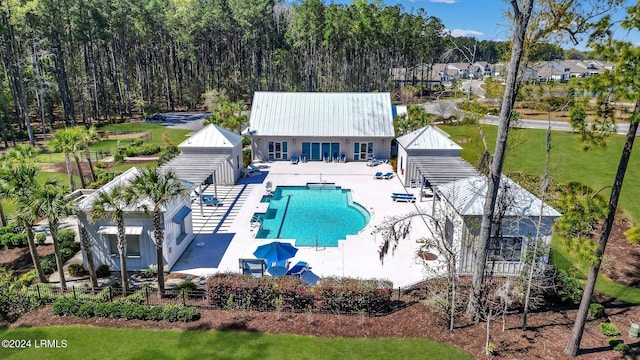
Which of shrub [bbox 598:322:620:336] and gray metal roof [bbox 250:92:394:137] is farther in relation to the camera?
gray metal roof [bbox 250:92:394:137]

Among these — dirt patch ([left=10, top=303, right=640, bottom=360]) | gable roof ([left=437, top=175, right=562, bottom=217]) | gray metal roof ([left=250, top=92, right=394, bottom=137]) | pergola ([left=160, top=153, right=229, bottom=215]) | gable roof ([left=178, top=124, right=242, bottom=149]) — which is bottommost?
dirt patch ([left=10, top=303, right=640, bottom=360])

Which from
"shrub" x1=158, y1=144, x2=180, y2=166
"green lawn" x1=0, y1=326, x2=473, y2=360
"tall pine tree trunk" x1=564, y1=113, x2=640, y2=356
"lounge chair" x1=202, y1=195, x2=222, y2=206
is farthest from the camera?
"shrub" x1=158, y1=144, x2=180, y2=166

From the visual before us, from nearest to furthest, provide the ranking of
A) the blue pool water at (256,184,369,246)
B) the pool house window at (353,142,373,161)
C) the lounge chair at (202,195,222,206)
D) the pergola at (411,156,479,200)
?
the blue pool water at (256,184,369,246)
the pergola at (411,156,479,200)
the lounge chair at (202,195,222,206)
the pool house window at (353,142,373,161)

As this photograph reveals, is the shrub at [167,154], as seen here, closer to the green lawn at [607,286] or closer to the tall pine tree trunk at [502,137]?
the tall pine tree trunk at [502,137]

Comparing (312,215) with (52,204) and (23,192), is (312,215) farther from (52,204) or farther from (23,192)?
(23,192)

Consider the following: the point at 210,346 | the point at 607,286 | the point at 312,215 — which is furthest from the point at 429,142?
the point at 210,346

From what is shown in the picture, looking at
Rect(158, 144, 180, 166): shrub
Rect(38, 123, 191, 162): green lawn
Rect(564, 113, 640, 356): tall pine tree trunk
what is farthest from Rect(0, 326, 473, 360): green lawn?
Rect(38, 123, 191, 162): green lawn

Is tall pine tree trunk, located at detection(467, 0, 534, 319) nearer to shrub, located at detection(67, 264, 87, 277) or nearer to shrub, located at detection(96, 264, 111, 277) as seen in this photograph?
shrub, located at detection(96, 264, 111, 277)
